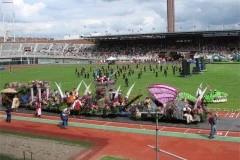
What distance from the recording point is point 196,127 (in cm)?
1989

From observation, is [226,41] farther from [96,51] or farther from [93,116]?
[93,116]

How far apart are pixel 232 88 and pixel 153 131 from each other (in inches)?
649

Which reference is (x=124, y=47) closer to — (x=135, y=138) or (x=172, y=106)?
(x=172, y=106)

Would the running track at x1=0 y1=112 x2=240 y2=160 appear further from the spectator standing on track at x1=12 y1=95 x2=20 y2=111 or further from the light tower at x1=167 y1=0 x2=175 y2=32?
the light tower at x1=167 y1=0 x2=175 y2=32

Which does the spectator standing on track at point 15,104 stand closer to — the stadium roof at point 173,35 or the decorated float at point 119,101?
the decorated float at point 119,101

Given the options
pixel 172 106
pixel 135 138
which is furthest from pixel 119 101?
pixel 135 138

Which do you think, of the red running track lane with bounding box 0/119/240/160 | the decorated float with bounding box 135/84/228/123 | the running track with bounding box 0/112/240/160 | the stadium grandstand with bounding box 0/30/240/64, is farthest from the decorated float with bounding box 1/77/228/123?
the stadium grandstand with bounding box 0/30/240/64

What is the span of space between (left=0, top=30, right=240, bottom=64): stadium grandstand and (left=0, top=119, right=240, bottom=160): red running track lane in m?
60.7

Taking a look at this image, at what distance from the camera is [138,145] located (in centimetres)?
1723

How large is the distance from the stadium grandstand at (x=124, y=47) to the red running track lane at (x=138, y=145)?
60687mm

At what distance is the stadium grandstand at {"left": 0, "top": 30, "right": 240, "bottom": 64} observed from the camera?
8506 centimetres

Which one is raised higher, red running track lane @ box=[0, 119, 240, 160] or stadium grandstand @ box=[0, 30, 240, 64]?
stadium grandstand @ box=[0, 30, 240, 64]

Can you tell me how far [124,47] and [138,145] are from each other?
8441 cm

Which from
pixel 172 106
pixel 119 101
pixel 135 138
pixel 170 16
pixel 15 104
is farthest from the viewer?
pixel 170 16
